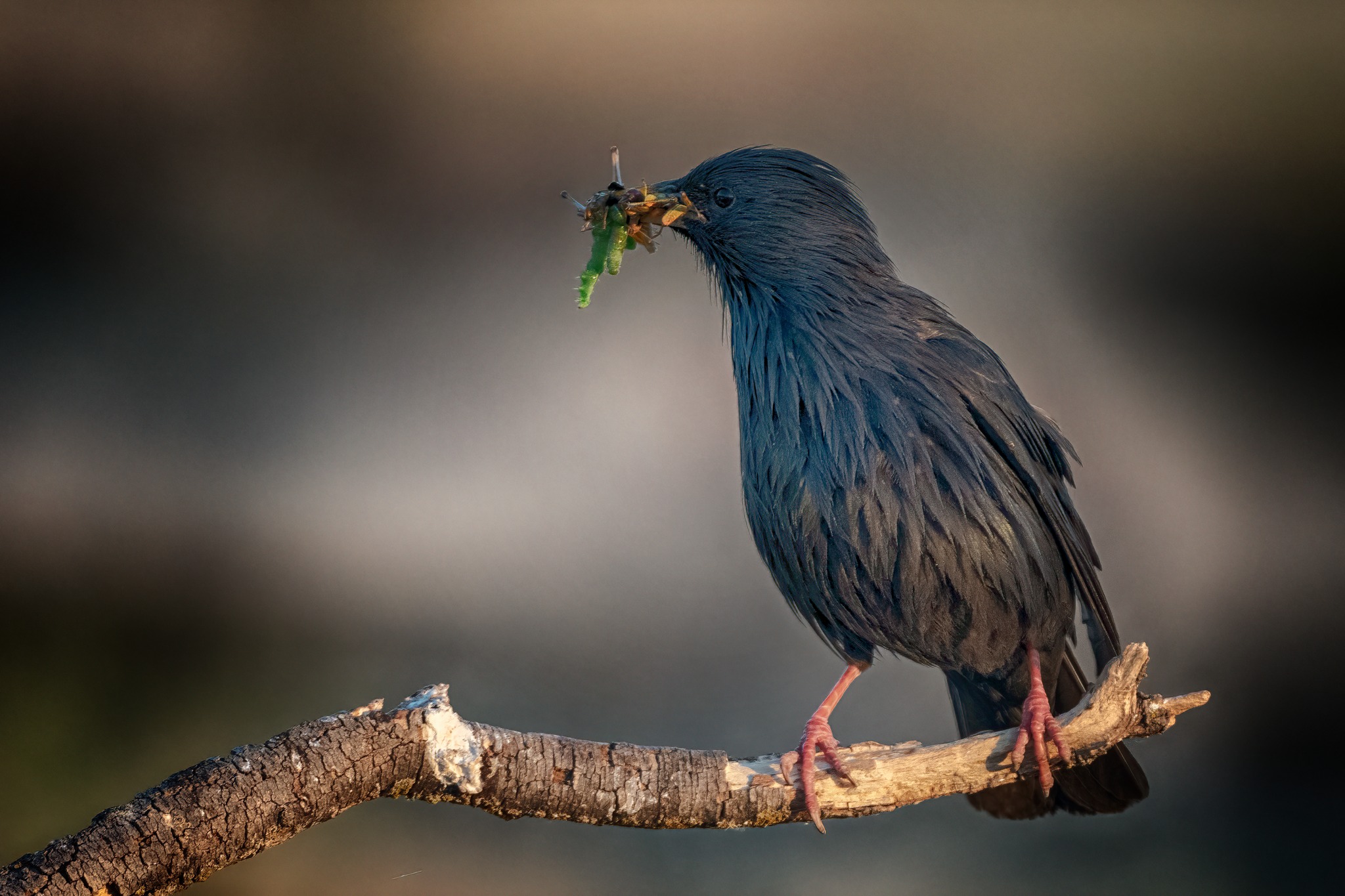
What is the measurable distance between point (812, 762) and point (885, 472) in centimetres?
67

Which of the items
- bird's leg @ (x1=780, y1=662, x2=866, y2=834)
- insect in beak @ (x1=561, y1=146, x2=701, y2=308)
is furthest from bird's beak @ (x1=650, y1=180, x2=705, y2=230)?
bird's leg @ (x1=780, y1=662, x2=866, y2=834)

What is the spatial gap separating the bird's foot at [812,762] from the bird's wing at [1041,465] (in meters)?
0.74

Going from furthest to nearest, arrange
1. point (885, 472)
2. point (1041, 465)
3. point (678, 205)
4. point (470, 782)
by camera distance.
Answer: point (678, 205)
point (1041, 465)
point (885, 472)
point (470, 782)

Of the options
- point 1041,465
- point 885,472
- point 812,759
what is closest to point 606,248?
point 885,472

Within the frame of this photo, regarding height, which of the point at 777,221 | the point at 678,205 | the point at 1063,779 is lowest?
the point at 1063,779

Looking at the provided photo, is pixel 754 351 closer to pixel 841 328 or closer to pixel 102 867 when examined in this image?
pixel 841 328

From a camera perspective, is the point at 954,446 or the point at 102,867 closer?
the point at 102,867

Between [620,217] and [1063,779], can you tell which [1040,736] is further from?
[620,217]

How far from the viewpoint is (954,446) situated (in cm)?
239

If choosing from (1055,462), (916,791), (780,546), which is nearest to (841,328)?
(780,546)

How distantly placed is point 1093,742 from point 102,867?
2.00m

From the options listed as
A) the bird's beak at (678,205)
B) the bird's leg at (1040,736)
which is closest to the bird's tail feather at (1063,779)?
the bird's leg at (1040,736)

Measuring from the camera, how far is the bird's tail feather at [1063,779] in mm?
2695

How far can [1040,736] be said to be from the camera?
2.42 m
